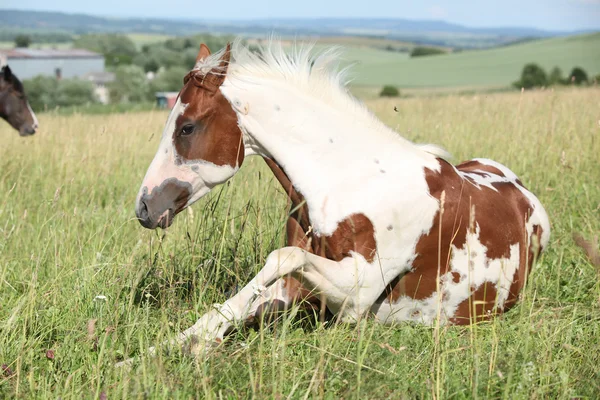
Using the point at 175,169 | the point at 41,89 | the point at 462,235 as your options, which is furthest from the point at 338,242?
the point at 41,89

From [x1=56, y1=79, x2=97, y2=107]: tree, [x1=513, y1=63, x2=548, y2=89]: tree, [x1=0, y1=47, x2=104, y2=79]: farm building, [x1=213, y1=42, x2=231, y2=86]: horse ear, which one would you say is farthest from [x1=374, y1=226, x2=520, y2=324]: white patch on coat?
[x1=0, y1=47, x2=104, y2=79]: farm building

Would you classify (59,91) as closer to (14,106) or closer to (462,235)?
(14,106)

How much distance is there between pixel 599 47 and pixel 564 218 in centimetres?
7441

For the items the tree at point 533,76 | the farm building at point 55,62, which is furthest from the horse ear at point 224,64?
the farm building at point 55,62

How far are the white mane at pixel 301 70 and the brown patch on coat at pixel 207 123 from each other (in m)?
0.06

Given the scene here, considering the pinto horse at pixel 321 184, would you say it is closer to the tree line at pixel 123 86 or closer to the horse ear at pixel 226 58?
the horse ear at pixel 226 58

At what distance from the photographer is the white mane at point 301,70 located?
12.0 feet

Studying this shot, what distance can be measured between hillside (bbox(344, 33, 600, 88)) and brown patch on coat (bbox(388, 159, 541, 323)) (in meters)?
56.4

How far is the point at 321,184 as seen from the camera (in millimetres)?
3594

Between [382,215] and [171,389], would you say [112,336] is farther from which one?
[382,215]

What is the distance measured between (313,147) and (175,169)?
0.72 meters

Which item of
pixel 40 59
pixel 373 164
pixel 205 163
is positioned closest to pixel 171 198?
pixel 205 163

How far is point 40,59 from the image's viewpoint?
13888 centimetres

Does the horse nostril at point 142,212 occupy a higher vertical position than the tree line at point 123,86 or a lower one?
higher
